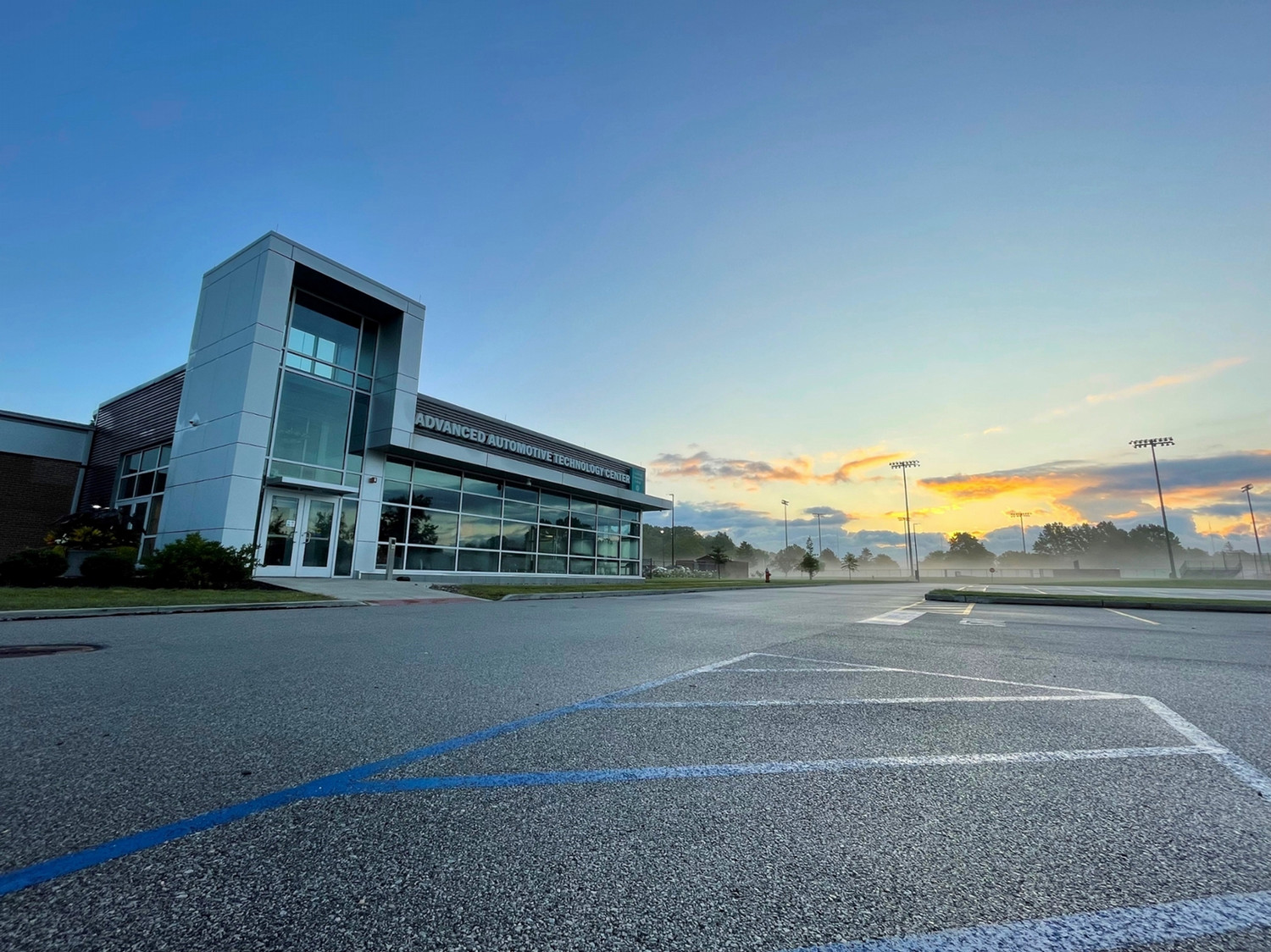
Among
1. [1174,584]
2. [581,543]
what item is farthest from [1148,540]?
[581,543]

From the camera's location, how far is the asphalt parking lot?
5.55 ft

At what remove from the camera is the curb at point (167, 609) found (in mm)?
8570

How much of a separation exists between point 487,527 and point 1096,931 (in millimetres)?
26943

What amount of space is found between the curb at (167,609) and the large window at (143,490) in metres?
13.7

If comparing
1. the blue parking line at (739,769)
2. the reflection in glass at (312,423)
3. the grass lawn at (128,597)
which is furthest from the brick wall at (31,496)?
the blue parking line at (739,769)

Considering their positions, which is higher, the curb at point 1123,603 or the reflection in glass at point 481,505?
the reflection in glass at point 481,505

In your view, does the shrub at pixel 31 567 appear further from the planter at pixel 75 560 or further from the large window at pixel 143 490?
the large window at pixel 143 490

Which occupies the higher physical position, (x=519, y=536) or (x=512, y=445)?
(x=512, y=445)

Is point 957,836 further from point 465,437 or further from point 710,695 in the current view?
point 465,437

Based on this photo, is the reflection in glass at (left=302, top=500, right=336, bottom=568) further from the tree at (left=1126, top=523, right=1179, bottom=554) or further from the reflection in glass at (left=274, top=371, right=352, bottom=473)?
the tree at (left=1126, top=523, right=1179, bottom=554)

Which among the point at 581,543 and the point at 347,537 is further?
the point at 581,543

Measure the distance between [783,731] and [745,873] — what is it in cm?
183

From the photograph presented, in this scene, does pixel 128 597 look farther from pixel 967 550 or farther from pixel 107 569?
pixel 967 550

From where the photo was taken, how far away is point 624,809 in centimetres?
247
